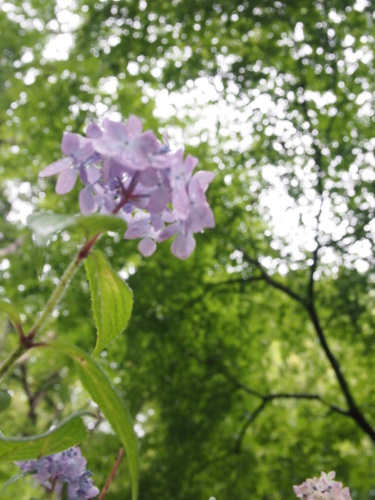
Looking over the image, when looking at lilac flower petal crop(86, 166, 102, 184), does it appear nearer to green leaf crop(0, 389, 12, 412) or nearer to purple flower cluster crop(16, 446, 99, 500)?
green leaf crop(0, 389, 12, 412)

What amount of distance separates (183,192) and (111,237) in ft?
10.3

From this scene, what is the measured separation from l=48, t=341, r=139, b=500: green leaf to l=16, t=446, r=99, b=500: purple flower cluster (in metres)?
0.40

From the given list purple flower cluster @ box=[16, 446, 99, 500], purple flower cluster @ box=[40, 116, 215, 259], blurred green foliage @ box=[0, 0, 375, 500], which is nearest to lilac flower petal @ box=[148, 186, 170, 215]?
purple flower cluster @ box=[40, 116, 215, 259]

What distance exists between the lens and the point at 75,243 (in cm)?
406

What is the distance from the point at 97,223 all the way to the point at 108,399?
19cm

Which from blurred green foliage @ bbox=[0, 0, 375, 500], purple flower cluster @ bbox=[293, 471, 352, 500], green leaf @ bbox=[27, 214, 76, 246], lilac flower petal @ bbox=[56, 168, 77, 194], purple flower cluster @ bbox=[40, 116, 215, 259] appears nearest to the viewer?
green leaf @ bbox=[27, 214, 76, 246]

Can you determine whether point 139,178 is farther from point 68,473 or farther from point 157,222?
point 68,473

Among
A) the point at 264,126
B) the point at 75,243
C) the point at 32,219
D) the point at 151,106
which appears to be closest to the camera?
the point at 32,219

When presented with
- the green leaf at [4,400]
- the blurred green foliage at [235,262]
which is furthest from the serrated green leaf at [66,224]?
the blurred green foliage at [235,262]

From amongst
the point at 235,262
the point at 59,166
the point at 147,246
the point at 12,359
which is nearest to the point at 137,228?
the point at 147,246

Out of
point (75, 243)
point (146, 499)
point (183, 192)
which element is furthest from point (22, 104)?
point (183, 192)

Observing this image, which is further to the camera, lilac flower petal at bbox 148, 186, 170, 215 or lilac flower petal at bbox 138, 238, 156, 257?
lilac flower petal at bbox 138, 238, 156, 257

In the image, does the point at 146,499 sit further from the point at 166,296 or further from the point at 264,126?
the point at 264,126

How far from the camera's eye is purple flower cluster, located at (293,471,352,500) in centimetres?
90
